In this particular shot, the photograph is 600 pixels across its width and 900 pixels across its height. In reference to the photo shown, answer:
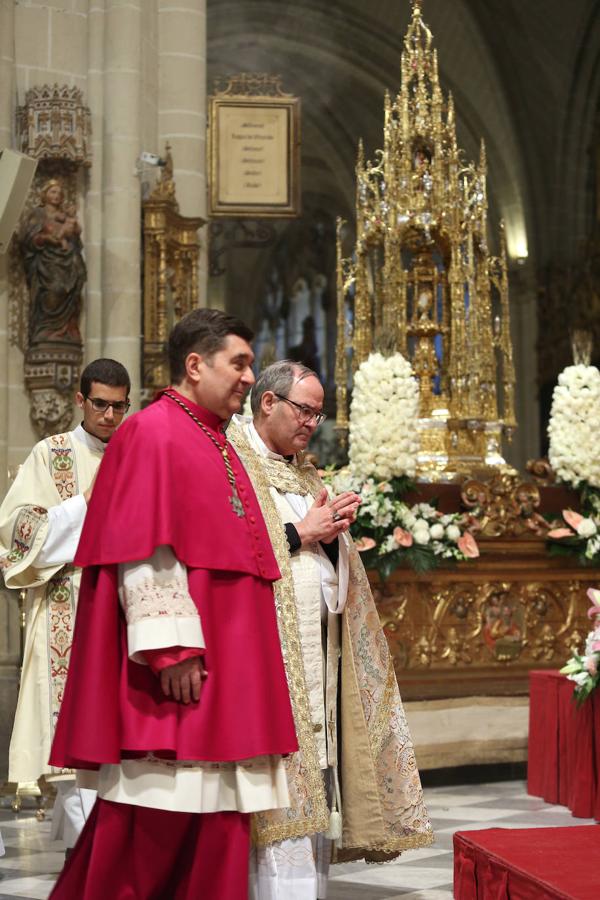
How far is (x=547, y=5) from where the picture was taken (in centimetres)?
1909

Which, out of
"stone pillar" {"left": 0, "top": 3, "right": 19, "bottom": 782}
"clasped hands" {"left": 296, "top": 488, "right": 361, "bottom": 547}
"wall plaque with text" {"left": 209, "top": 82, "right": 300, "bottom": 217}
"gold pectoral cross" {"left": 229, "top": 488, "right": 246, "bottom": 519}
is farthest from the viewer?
"wall plaque with text" {"left": 209, "top": 82, "right": 300, "bottom": 217}

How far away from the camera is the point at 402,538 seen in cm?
730

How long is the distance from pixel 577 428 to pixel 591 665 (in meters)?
2.28

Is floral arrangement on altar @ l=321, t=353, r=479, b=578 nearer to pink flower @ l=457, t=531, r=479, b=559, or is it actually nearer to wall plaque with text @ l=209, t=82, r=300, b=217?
pink flower @ l=457, t=531, r=479, b=559

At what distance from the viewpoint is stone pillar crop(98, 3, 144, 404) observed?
8492 mm

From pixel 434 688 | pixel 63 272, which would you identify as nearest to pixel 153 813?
pixel 434 688

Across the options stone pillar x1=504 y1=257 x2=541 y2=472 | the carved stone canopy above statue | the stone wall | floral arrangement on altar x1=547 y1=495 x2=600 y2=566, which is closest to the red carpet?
floral arrangement on altar x1=547 y1=495 x2=600 y2=566

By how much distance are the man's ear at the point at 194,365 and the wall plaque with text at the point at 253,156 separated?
605 cm

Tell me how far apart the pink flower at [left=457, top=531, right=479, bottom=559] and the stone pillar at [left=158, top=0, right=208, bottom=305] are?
2598 millimetres

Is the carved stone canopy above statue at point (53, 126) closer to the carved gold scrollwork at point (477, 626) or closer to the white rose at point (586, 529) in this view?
the carved gold scrollwork at point (477, 626)

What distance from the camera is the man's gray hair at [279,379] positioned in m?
4.27

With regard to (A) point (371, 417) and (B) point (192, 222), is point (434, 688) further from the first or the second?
(B) point (192, 222)

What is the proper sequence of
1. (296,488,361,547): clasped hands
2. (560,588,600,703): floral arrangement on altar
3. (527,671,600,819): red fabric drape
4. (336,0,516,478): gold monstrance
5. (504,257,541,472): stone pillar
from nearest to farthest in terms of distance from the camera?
(296,488,361,547): clasped hands
(560,588,600,703): floral arrangement on altar
(527,671,600,819): red fabric drape
(336,0,516,478): gold monstrance
(504,257,541,472): stone pillar

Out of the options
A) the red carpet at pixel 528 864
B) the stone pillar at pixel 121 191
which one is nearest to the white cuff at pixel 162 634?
the red carpet at pixel 528 864
